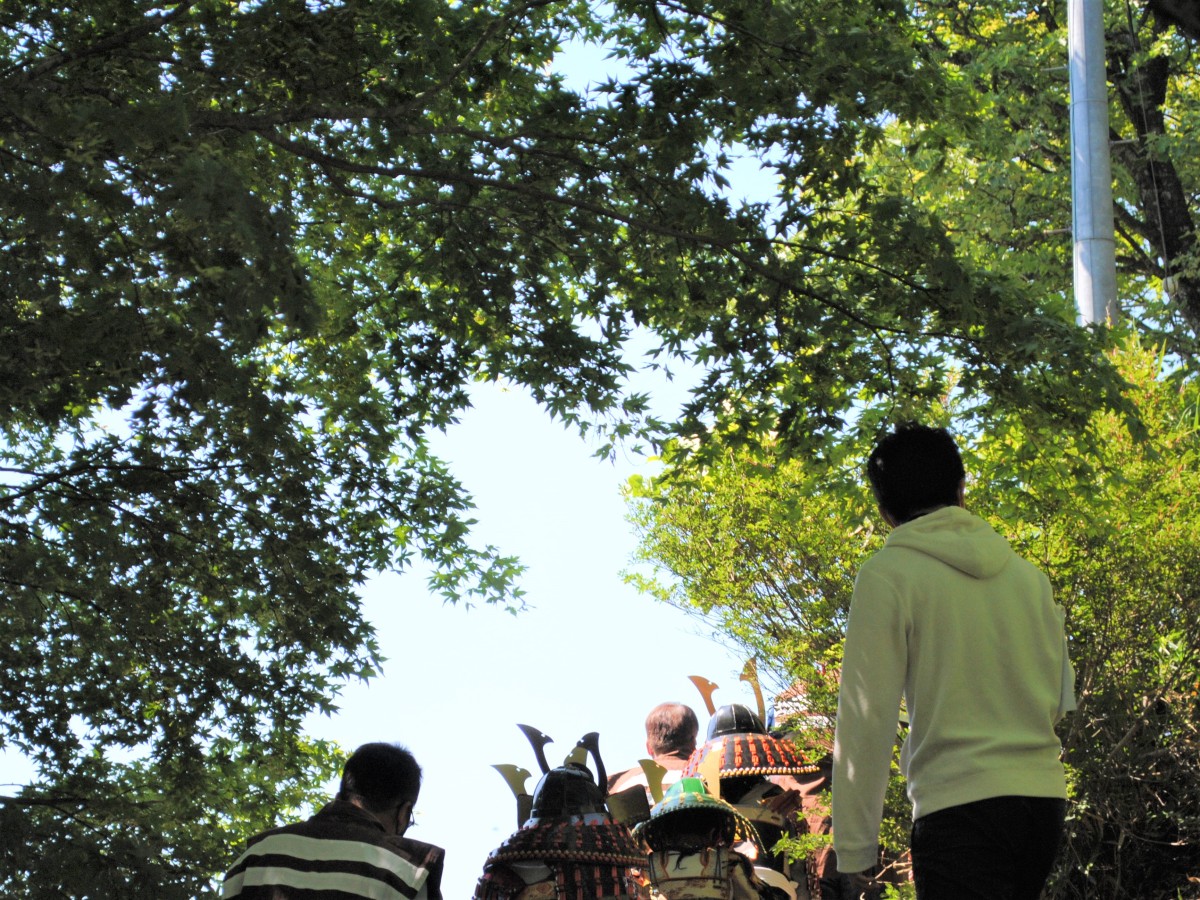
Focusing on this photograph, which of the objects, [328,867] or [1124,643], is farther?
[1124,643]

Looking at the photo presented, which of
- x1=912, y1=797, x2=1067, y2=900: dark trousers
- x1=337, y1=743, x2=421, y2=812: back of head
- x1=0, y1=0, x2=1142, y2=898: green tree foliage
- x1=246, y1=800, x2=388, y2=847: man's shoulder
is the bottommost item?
x1=912, y1=797, x2=1067, y2=900: dark trousers

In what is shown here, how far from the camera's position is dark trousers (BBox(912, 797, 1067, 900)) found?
2.87 meters

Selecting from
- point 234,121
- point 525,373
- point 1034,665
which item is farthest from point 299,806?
point 1034,665

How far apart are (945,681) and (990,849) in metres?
0.37

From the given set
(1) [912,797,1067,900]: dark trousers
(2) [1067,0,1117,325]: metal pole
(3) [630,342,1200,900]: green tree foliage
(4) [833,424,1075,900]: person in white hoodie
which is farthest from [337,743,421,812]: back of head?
(2) [1067,0,1117,325]: metal pole

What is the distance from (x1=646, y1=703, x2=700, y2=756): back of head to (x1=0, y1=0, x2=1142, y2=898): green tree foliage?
78.2 inches

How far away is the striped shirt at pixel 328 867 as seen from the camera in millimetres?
3775

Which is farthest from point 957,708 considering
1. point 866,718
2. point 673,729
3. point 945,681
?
point 673,729

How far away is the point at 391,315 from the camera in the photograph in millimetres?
8188

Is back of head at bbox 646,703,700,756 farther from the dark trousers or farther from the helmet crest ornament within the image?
the dark trousers

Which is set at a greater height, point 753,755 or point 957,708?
point 753,755

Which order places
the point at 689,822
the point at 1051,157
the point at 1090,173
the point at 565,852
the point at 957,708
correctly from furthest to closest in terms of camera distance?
the point at 1051,157
the point at 1090,173
the point at 689,822
the point at 565,852
the point at 957,708

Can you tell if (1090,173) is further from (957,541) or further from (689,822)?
(957,541)

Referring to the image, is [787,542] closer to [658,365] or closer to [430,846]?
[658,365]
